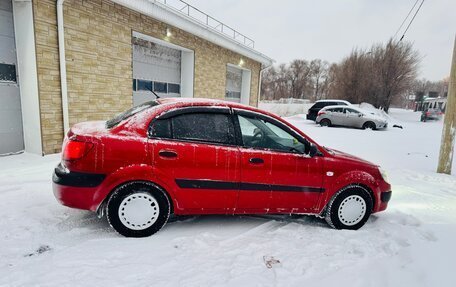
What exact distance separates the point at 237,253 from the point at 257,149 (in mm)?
1140

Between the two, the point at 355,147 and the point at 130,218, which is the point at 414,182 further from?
the point at 130,218

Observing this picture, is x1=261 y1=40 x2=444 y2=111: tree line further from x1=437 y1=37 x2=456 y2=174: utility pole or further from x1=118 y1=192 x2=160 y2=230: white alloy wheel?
x1=118 y1=192 x2=160 y2=230: white alloy wheel

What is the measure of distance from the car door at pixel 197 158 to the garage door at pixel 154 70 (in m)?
6.91

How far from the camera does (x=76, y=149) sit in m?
2.81

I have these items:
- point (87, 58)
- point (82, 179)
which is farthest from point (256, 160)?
point (87, 58)

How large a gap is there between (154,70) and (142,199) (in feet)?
28.1

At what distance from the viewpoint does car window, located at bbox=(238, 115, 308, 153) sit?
10.7 ft

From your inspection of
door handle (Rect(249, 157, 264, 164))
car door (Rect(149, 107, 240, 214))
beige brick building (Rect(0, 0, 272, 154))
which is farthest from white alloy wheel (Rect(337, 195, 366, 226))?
beige brick building (Rect(0, 0, 272, 154))

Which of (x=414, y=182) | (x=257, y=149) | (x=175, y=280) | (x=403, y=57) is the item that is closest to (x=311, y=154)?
(x=257, y=149)

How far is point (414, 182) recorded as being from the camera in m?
5.72

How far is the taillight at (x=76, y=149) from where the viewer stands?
9.14 ft

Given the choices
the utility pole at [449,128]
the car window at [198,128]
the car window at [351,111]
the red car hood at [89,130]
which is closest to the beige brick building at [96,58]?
the red car hood at [89,130]

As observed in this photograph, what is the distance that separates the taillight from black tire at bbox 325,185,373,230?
2884 mm

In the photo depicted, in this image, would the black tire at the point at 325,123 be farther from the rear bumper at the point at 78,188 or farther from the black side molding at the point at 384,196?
the rear bumper at the point at 78,188
